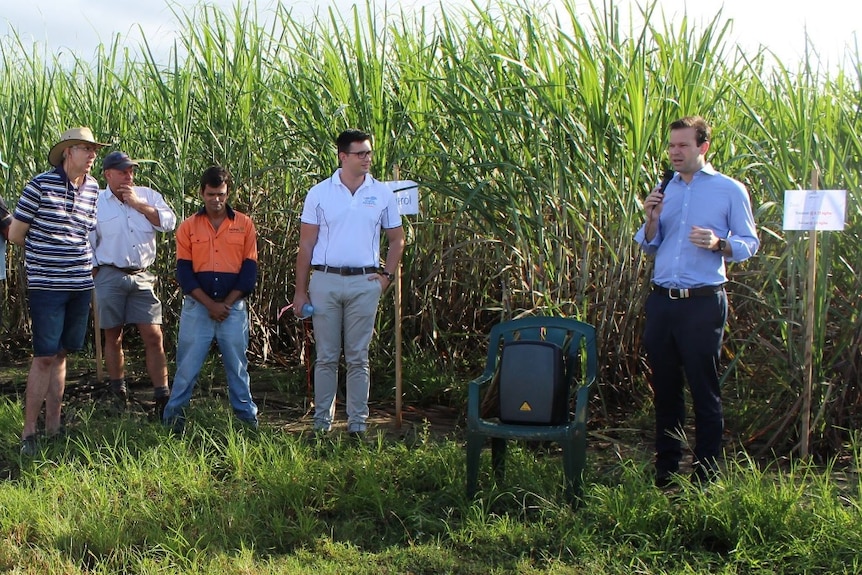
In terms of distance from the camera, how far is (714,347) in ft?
12.6

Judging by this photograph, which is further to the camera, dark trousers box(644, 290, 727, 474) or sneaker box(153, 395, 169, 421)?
sneaker box(153, 395, 169, 421)

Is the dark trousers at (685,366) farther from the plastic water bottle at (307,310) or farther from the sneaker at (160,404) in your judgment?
the sneaker at (160,404)

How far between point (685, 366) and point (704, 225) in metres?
0.59

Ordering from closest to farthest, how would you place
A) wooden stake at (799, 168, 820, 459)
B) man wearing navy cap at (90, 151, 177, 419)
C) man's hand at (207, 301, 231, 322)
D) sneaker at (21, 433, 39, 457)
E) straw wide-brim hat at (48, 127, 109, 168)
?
wooden stake at (799, 168, 820, 459) < sneaker at (21, 433, 39, 457) < straw wide-brim hat at (48, 127, 109, 168) < man's hand at (207, 301, 231, 322) < man wearing navy cap at (90, 151, 177, 419)

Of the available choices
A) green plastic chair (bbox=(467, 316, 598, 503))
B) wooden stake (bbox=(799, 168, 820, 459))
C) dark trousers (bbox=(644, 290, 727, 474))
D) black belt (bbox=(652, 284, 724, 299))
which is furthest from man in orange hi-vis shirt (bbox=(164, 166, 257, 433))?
wooden stake (bbox=(799, 168, 820, 459))

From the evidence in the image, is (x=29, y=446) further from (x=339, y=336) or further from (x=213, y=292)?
(x=339, y=336)

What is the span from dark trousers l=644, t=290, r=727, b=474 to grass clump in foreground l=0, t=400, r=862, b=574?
0.21 meters

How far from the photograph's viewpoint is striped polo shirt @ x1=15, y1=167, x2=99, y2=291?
465cm

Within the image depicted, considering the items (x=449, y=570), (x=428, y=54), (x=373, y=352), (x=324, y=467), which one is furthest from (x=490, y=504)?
(x=428, y=54)

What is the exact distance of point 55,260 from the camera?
4.68 metres

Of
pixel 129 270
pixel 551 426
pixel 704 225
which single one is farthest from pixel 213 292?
pixel 704 225

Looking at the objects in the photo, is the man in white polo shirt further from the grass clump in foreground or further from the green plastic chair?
the green plastic chair

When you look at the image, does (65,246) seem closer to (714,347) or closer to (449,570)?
(449,570)

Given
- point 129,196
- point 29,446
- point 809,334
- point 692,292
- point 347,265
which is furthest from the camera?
point 129,196
